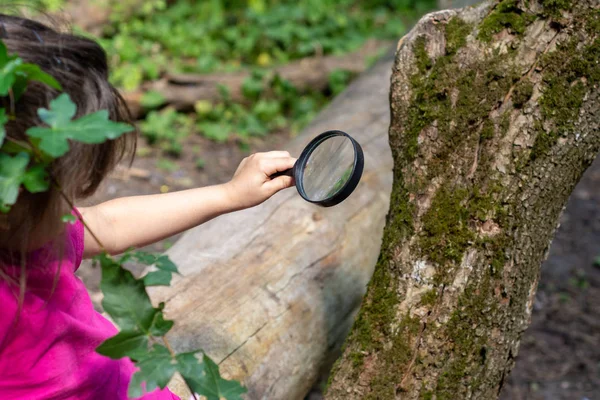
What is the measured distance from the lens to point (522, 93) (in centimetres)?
169

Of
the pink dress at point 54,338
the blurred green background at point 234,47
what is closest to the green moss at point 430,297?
the pink dress at point 54,338

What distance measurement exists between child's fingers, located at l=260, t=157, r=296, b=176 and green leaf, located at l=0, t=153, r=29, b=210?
0.68 meters

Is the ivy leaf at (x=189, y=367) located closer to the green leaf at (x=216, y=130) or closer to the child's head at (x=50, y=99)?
the child's head at (x=50, y=99)

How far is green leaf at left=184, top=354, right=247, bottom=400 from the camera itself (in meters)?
1.19

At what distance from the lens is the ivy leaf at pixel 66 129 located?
1.03 meters

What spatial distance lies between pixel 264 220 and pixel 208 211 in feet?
2.99

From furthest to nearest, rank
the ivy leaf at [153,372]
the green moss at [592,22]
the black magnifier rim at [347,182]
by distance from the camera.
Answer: the green moss at [592,22], the black magnifier rim at [347,182], the ivy leaf at [153,372]

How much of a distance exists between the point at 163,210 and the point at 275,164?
318mm

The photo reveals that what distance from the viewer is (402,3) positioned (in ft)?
26.4

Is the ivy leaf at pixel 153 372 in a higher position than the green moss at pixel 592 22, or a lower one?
lower

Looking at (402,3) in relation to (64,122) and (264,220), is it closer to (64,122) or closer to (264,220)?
(264,220)

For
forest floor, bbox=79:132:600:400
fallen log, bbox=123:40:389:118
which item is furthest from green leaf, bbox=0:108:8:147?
fallen log, bbox=123:40:389:118

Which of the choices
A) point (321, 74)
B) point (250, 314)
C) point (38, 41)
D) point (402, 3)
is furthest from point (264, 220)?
point (402, 3)

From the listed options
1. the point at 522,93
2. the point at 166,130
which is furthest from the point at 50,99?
the point at 166,130
